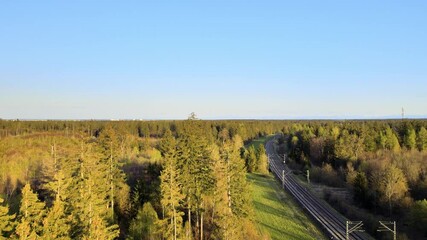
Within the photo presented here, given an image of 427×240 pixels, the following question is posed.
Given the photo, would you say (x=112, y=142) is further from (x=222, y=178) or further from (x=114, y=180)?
(x=222, y=178)

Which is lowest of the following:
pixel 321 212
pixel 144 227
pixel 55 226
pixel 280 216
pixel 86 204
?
pixel 280 216

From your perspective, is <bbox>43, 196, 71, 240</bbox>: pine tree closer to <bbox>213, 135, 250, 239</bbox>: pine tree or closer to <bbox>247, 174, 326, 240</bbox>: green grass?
<bbox>213, 135, 250, 239</bbox>: pine tree

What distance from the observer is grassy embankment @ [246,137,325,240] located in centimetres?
5650

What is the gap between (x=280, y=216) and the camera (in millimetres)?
65250

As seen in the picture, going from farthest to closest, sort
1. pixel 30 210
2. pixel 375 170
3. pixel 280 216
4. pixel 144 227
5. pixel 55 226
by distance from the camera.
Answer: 1. pixel 375 170
2. pixel 280 216
3. pixel 144 227
4. pixel 55 226
5. pixel 30 210

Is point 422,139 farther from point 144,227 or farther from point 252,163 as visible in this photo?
point 144,227

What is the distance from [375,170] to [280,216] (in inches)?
1212

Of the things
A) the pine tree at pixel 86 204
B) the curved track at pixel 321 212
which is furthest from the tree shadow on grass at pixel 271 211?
the pine tree at pixel 86 204

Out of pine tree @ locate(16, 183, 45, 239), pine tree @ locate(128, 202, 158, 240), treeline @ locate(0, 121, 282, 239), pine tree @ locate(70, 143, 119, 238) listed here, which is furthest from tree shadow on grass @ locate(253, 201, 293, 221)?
pine tree @ locate(16, 183, 45, 239)

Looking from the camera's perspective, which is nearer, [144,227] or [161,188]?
[161,188]

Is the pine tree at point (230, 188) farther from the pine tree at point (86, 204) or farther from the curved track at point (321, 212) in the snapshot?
the curved track at point (321, 212)

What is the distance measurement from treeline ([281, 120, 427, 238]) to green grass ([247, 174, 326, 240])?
987 centimetres

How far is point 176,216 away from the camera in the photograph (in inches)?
1494

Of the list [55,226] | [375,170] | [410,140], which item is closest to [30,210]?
[55,226]
